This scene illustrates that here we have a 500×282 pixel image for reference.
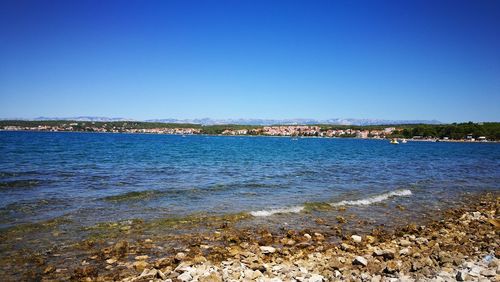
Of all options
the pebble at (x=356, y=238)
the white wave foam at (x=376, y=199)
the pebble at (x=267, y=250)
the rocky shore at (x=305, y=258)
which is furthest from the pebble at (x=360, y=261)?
the white wave foam at (x=376, y=199)

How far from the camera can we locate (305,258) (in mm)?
10570

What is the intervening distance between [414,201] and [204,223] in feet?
47.1

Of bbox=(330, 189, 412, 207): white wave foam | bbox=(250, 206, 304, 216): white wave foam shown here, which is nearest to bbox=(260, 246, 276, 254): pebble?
bbox=(250, 206, 304, 216): white wave foam

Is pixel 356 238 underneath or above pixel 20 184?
above

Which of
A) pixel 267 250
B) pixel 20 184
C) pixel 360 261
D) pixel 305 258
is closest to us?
pixel 360 261

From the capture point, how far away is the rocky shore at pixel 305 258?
9.01m

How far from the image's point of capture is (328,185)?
2661 cm

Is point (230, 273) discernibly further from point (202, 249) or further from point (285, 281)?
point (202, 249)

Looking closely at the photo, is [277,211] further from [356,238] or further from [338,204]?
[356,238]

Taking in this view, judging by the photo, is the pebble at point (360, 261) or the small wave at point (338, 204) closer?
the pebble at point (360, 261)

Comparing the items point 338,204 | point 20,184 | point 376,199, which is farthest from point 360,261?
point 20,184

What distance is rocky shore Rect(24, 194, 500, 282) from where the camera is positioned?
9.01 metres

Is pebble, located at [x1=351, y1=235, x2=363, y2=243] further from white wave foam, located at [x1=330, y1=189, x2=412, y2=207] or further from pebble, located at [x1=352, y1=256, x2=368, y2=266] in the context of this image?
white wave foam, located at [x1=330, y1=189, x2=412, y2=207]

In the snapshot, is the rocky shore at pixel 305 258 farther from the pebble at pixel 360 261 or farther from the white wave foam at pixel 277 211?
the white wave foam at pixel 277 211
